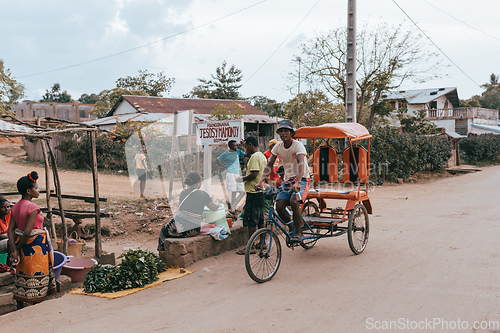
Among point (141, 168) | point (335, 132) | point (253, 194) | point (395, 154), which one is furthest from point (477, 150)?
point (253, 194)

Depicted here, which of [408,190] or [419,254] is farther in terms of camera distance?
[408,190]

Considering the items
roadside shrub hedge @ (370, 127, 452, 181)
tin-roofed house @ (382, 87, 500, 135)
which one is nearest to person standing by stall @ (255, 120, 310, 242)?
roadside shrub hedge @ (370, 127, 452, 181)

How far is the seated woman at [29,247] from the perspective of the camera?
202 inches

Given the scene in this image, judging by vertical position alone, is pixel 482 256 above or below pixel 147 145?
below

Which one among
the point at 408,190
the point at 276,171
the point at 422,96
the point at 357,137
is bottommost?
the point at 408,190

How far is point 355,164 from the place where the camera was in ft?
24.0

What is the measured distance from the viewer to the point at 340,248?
7273 millimetres

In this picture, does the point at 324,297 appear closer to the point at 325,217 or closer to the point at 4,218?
the point at 325,217

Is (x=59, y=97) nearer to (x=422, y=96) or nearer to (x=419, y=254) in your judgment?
(x=422, y=96)

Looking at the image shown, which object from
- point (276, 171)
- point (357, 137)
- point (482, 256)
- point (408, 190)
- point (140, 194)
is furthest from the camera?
point (408, 190)

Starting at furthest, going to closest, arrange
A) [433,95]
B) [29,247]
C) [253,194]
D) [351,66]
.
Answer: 1. [433,95]
2. [351,66]
3. [253,194]
4. [29,247]

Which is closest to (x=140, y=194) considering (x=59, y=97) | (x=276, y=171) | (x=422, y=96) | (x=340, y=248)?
(x=276, y=171)

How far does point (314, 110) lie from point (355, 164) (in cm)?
2037

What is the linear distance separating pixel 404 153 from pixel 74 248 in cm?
1520
